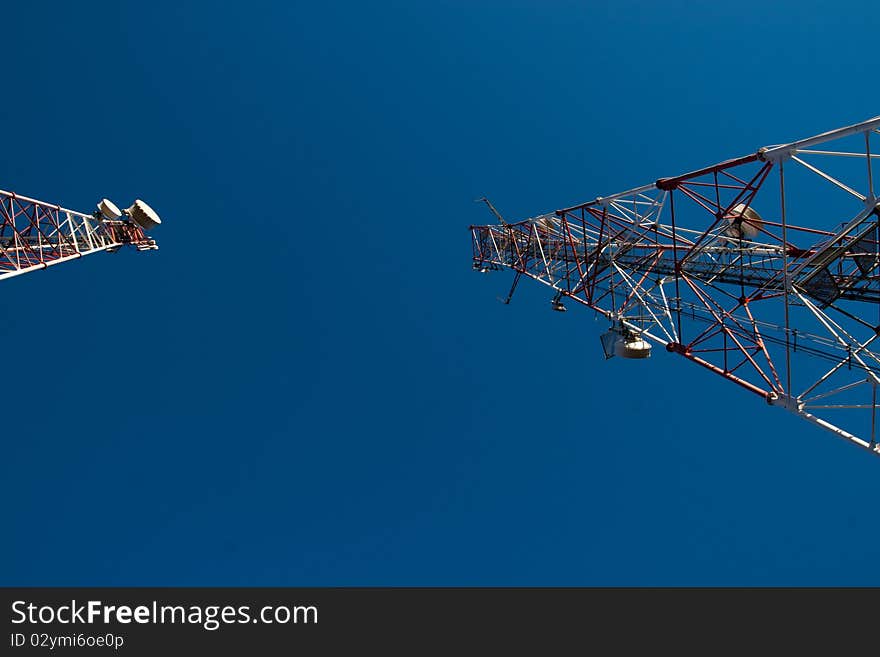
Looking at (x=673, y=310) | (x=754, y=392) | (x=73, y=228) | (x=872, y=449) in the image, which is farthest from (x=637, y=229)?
(x=73, y=228)

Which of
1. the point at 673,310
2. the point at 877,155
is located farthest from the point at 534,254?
the point at 877,155

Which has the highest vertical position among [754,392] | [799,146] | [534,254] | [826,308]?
[534,254]

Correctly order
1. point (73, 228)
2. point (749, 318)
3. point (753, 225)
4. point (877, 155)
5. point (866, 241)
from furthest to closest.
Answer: point (73, 228)
point (753, 225)
point (749, 318)
point (866, 241)
point (877, 155)

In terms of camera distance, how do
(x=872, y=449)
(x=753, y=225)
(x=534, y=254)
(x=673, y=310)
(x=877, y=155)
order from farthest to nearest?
(x=534, y=254), (x=673, y=310), (x=753, y=225), (x=872, y=449), (x=877, y=155)

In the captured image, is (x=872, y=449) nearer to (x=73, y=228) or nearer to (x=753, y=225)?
(x=753, y=225)

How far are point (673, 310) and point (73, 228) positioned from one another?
30006mm

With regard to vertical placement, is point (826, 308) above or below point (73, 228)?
below

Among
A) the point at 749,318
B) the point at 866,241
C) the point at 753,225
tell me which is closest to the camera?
the point at 866,241

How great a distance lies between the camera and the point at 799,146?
33.0 feet

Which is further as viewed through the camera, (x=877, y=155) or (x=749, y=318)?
(x=749, y=318)

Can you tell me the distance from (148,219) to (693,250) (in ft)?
89.8

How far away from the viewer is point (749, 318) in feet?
45.3

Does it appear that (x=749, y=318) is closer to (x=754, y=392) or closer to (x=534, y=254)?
(x=754, y=392)

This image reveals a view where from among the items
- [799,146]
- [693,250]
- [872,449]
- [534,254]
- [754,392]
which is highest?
[534,254]
